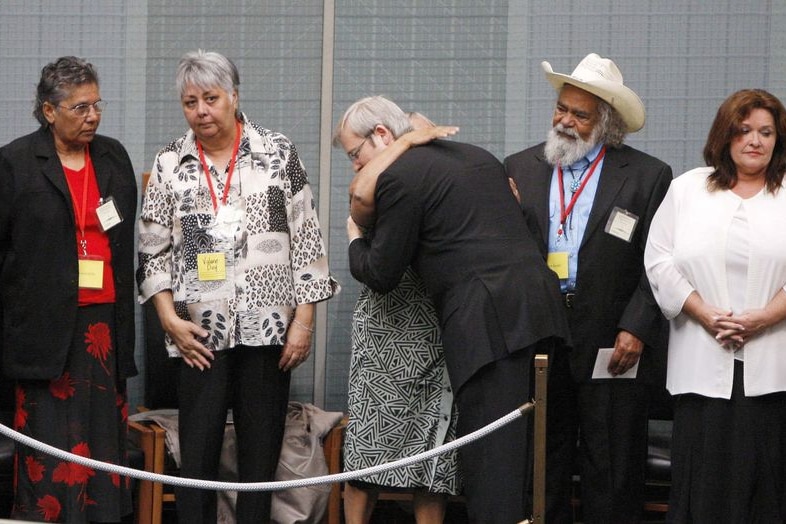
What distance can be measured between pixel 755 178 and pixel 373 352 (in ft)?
4.37

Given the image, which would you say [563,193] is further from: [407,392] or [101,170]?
[101,170]

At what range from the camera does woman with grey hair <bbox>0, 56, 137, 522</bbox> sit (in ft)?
14.4

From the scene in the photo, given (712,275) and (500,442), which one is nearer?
(500,442)

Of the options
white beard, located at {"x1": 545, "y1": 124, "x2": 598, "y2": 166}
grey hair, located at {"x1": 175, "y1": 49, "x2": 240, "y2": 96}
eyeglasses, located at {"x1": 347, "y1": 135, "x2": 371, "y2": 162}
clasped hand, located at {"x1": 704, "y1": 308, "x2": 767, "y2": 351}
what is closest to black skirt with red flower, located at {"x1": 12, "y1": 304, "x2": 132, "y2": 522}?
grey hair, located at {"x1": 175, "y1": 49, "x2": 240, "y2": 96}

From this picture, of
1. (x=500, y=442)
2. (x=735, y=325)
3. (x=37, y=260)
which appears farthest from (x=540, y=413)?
(x=37, y=260)

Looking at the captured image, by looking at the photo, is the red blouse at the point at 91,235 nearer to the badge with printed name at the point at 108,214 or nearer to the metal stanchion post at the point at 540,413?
the badge with printed name at the point at 108,214

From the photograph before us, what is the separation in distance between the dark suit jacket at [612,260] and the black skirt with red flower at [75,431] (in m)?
1.50

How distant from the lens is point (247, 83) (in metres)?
5.50

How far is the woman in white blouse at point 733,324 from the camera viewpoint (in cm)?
412

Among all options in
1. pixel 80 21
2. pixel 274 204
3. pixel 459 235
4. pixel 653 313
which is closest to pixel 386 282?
pixel 459 235

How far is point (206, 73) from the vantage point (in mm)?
4379

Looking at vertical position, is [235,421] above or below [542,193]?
below

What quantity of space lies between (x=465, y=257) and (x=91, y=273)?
4.28 ft

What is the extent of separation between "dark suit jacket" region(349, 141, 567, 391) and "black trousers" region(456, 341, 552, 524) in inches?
2.2
